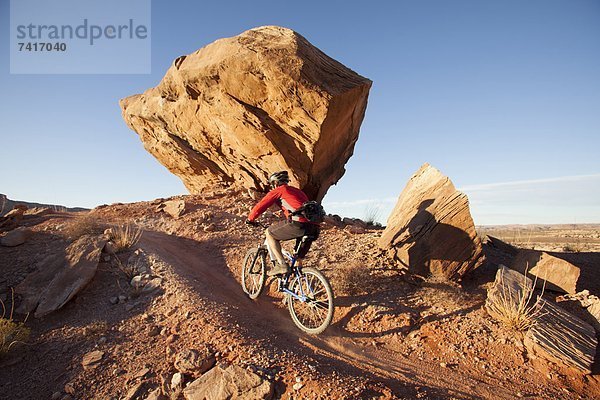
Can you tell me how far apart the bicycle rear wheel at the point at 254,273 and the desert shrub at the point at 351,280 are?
137 centimetres

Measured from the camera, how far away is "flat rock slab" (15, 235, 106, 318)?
5527 mm

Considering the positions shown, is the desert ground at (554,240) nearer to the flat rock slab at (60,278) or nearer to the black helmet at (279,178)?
the black helmet at (279,178)

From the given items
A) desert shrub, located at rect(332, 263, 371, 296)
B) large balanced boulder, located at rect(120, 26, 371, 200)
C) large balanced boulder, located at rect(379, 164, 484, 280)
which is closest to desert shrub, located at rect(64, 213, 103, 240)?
large balanced boulder, located at rect(120, 26, 371, 200)

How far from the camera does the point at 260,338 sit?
Result: 14.8 feet

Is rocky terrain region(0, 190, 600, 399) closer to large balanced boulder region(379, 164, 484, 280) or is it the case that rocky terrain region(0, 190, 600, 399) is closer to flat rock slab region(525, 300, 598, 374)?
flat rock slab region(525, 300, 598, 374)

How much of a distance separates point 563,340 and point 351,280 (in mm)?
3237

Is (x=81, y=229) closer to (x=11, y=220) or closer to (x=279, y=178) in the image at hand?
(x=11, y=220)

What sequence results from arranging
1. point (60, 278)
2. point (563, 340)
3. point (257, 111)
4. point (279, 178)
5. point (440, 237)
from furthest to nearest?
point (257, 111) → point (440, 237) → point (60, 278) → point (279, 178) → point (563, 340)

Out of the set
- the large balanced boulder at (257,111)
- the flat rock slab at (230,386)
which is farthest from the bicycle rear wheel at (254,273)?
the large balanced boulder at (257,111)

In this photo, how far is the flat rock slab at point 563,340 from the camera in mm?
4551

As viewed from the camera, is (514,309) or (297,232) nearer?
(514,309)

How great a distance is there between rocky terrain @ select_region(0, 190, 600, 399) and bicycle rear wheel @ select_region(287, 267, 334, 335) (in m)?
0.21

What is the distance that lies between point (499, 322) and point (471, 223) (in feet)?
6.32

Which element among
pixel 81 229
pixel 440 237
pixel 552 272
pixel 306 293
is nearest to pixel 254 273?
pixel 306 293
